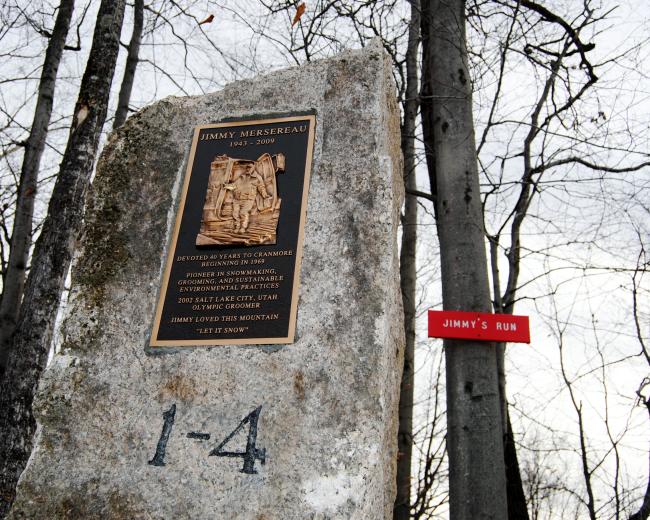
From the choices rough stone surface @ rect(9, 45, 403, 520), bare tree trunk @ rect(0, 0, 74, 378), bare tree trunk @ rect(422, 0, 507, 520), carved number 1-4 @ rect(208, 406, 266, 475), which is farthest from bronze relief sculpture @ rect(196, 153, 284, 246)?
bare tree trunk @ rect(0, 0, 74, 378)

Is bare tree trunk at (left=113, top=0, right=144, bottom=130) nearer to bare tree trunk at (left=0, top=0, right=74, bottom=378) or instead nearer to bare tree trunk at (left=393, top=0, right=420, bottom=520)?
bare tree trunk at (left=0, top=0, right=74, bottom=378)

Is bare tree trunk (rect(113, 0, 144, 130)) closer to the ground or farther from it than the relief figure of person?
farther from it

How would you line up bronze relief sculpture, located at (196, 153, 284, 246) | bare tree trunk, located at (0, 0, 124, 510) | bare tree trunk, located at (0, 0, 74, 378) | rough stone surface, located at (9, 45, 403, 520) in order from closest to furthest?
rough stone surface, located at (9, 45, 403, 520) < bronze relief sculpture, located at (196, 153, 284, 246) < bare tree trunk, located at (0, 0, 124, 510) < bare tree trunk, located at (0, 0, 74, 378)

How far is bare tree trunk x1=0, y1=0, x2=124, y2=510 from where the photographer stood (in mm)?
5180

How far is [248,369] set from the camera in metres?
2.83

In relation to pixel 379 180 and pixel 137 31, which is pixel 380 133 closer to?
pixel 379 180

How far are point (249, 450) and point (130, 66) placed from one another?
698cm

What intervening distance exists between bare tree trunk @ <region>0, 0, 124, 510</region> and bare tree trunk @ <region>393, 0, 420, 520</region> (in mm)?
3022

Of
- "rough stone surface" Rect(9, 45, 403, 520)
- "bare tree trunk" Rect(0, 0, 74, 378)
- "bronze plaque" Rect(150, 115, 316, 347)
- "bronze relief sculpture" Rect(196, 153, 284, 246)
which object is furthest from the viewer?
"bare tree trunk" Rect(0, 0, 74, 378)

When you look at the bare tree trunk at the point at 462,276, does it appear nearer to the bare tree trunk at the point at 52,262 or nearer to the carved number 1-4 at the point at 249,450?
the carved number 1-4 at the point at 249,450

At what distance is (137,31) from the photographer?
28.3 ft

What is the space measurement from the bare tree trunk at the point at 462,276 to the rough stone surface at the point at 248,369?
3.68 feet

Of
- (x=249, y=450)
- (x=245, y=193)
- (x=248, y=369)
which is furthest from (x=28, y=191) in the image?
(x=249, y=450)

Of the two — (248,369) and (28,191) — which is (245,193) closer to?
(248,369)
